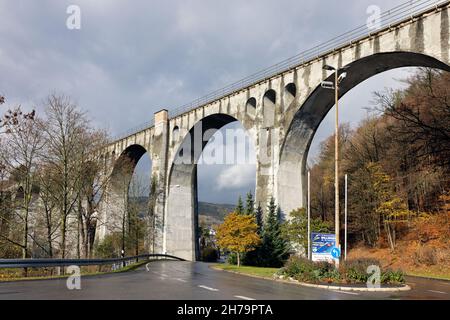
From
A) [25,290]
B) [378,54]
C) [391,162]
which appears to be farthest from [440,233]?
[25,290]

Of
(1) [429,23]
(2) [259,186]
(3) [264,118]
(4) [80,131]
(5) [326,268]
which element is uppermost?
(1) [429,23]

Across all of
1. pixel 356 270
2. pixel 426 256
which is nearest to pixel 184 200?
pixel 426 256

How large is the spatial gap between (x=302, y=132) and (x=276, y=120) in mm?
2508

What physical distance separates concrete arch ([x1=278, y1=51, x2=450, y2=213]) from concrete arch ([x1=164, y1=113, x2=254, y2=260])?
17327mm

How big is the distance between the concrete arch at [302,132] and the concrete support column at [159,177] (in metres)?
23.5

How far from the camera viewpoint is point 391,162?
43.2 metres

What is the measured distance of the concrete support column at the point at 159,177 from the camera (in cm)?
5647

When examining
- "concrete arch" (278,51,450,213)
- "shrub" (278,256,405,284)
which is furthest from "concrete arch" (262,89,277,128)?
"shrub" (278,256,405,284)

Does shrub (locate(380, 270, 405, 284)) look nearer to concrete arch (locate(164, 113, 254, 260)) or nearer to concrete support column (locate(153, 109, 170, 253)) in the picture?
concrete arch (locate(164, 113, 254, 260))

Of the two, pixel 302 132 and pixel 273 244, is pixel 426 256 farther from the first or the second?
pixel 302 132

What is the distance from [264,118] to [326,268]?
75.1 ft

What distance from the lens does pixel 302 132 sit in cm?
3756
